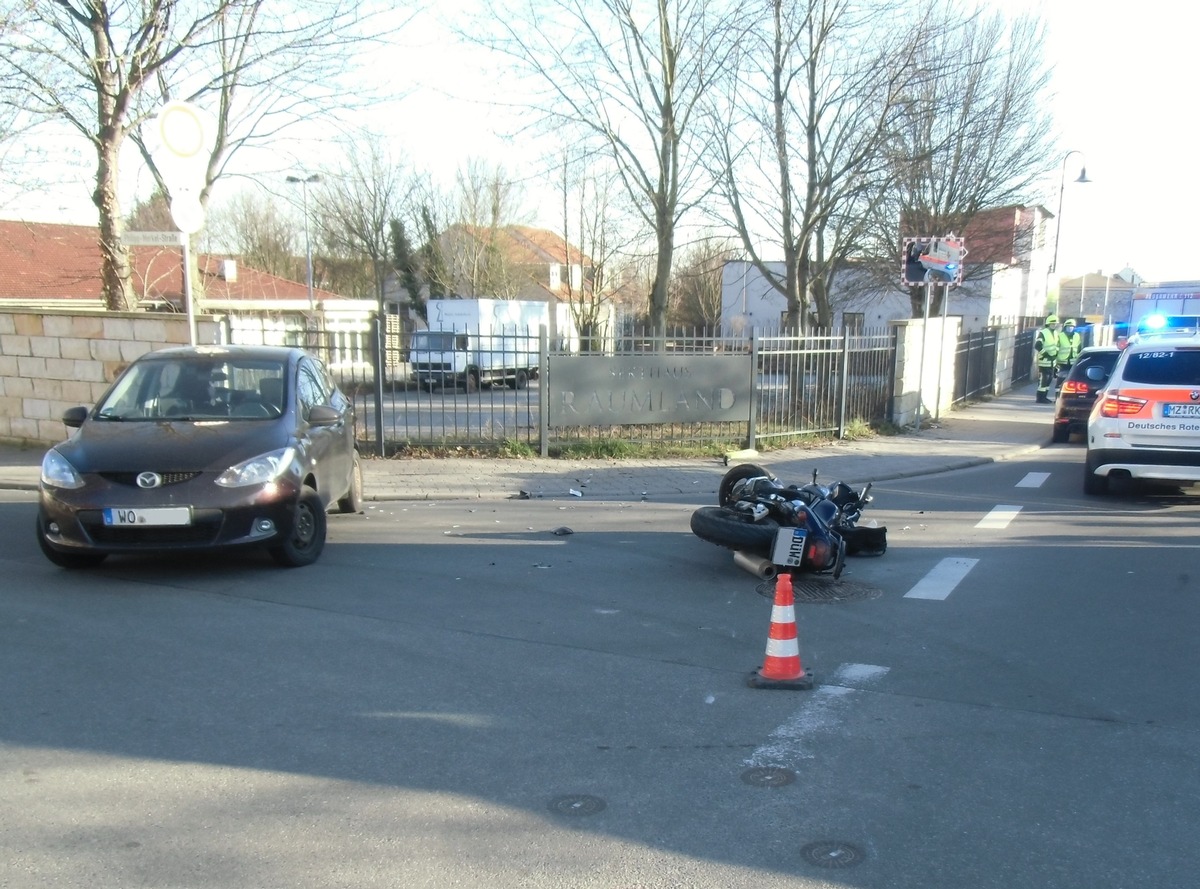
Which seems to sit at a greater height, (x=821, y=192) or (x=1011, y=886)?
(x=821, y=192)

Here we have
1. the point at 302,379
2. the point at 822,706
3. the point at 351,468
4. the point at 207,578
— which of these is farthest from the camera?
the point at 351,468

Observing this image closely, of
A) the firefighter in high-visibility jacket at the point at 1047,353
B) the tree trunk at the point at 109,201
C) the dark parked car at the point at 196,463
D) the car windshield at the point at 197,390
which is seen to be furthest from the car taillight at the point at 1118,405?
the firefighter in high-visibility jacket at the point at 1047,353

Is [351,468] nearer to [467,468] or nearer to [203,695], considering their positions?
[467,468]

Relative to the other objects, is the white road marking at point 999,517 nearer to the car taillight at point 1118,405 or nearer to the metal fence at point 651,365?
the car taillight at point 1118,405

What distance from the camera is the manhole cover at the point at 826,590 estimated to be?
22.8ft

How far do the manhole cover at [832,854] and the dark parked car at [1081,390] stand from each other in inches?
588

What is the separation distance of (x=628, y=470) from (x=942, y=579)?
241 inches

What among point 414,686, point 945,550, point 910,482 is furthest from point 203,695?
point 910,482

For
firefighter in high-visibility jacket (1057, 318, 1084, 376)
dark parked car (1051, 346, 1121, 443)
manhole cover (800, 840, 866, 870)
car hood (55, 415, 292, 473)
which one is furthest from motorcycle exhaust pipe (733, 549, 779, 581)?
firefighter in high-visibility jacket (1057, 318, 1084, 376)

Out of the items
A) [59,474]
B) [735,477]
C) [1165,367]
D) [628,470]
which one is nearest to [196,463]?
[59,474]

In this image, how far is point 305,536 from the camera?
762 cm

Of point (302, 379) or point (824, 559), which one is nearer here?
point (824, 559)

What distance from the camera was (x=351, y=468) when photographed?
9.42m

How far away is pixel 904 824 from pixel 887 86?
1405 centimetres
